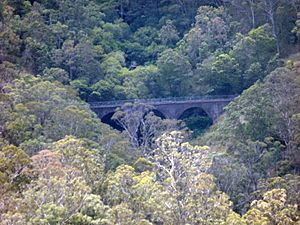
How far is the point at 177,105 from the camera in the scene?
42.6 meters

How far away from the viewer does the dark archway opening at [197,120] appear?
144 ft

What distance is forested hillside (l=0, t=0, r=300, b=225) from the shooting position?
18109mm

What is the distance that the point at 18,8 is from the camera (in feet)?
156

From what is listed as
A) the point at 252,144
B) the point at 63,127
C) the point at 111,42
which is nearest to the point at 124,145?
the point at 63,127

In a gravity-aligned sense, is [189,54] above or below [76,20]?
below

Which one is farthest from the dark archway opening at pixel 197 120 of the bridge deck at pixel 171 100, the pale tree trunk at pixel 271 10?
the pale tree trunk at pixel 271 10

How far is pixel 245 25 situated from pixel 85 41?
15673 mm

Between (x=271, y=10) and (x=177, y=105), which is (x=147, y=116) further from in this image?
(x=271, y=10)

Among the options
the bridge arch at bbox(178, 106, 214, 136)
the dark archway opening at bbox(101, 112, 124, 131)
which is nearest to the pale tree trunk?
the bridge arch at bbox(178, 106, 214, 136)

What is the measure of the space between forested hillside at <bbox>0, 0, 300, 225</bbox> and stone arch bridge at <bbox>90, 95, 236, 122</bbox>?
130 cm

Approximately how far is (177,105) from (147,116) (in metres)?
6.58

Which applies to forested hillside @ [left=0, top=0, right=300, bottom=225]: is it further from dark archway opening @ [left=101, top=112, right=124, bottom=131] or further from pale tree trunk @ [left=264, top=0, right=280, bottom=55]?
dark archway opening @ [left=101, top=112, right=124, bottom=131]

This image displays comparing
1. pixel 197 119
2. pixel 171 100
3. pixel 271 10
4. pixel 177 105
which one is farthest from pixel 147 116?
pixel 271 10

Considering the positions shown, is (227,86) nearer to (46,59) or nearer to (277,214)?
(46,59)
